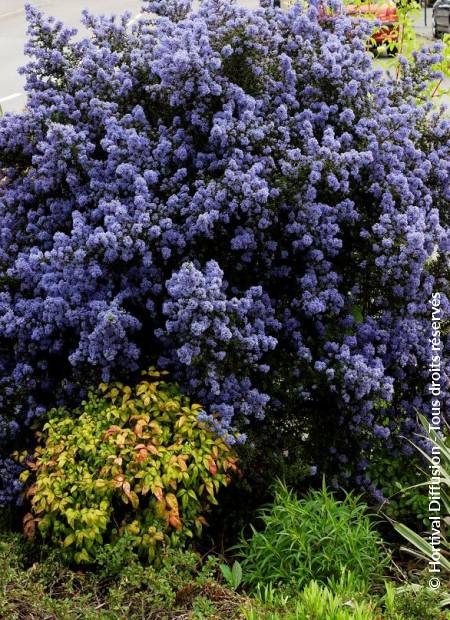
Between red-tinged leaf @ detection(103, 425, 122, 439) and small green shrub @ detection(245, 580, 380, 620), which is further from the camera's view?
red-tinged leaf @ detection(103, 425, 122, 439)

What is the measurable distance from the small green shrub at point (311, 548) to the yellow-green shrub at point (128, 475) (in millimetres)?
326

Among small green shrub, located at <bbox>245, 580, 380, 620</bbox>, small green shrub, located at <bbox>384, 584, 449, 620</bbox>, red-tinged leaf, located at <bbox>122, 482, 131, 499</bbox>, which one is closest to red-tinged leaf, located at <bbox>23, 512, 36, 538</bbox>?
red-tinged leaf, located at <bbox>122, 482, 131, 499</bbox>

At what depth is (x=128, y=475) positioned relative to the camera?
414 centimetres

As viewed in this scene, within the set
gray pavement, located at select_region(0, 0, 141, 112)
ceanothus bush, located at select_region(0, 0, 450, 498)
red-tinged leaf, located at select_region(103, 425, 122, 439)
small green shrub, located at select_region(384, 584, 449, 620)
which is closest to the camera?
small green shrub, located at select_region(384, 584, 449, 620)

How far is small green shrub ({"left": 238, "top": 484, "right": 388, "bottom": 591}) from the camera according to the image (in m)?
4.17

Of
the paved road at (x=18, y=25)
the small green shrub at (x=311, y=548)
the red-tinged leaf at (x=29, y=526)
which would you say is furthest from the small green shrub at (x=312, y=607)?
the paved road at (x=18, y=25)

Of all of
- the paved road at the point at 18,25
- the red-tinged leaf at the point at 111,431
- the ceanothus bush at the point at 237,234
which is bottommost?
the paved road at the point at 18,25

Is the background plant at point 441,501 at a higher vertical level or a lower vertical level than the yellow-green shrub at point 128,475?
lower

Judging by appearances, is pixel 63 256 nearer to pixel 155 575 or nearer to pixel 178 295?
pixel 178 295

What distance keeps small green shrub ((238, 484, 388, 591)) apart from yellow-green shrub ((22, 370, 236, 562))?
326mm

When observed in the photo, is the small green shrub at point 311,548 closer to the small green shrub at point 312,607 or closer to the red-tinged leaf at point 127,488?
the small green shrub at point 312,607

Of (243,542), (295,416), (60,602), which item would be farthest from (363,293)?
(60,602)

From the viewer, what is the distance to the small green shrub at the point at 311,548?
4172mm

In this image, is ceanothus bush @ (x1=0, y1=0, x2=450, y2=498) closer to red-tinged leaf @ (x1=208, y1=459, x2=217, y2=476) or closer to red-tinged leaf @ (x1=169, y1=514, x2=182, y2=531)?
red-tinged leaf @ (x1=208, y1=459, x2=217, y2=476)
